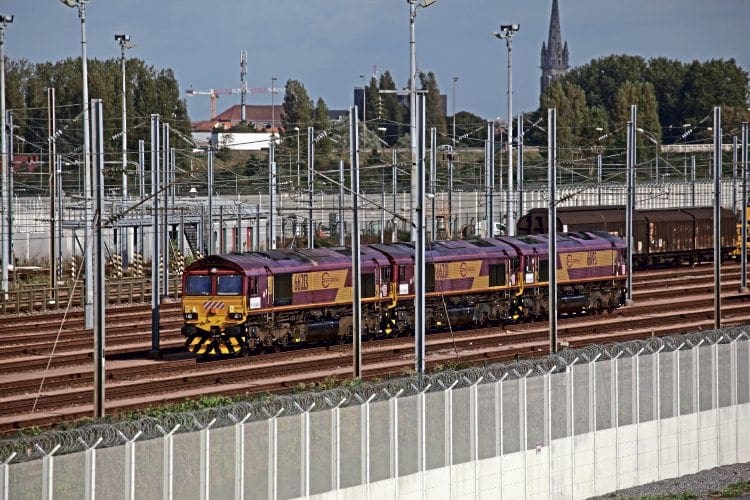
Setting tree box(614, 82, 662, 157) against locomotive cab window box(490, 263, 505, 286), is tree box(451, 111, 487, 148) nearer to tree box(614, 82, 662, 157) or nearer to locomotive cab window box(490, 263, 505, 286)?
tree box(614, 82, 662, 157)

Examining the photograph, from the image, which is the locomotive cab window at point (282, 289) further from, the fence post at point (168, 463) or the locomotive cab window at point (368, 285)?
the fence post at point (168, 463)

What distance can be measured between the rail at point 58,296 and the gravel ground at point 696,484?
27.1m

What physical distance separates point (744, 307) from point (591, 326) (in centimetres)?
894

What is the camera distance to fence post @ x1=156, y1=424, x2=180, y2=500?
1934 cm

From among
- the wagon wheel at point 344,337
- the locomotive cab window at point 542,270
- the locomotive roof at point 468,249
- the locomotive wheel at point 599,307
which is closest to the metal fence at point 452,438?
the wagon wheel at point 344,337

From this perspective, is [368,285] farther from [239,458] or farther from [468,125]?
[468,125]

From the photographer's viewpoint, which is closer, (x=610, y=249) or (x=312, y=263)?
(x=312, y=263)

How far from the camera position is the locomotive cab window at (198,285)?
132ft

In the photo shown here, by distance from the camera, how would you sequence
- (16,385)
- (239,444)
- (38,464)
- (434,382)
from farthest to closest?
(16,385), (434,382), (239,444), (38,464)

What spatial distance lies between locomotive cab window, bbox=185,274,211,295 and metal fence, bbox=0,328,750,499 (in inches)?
604

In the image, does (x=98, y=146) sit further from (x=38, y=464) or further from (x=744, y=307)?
(x=744, y=307)

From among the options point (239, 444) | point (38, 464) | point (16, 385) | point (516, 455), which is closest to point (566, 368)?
point (516, 455)

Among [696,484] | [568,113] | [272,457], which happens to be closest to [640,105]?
[568,113]

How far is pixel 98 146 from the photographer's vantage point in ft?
86.2
